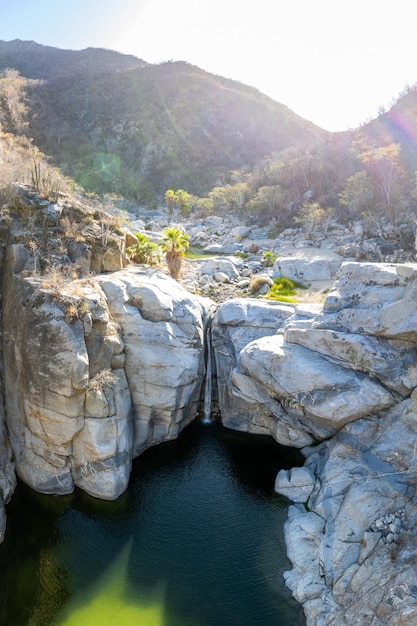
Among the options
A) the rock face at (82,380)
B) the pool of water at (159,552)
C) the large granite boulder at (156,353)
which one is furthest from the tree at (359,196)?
the pool of water at (159,552)

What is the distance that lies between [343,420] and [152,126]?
333ft

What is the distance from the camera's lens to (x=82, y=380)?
16641 mm

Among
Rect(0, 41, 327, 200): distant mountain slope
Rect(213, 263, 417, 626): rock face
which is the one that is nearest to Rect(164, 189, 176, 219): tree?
Rect(0, 41, 327, 200): distant mountain slope

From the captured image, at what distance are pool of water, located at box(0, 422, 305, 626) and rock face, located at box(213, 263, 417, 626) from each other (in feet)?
3.68

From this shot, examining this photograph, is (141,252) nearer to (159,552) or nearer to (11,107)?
(159,552)

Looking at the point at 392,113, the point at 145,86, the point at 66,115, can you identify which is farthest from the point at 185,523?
the point at 145,86

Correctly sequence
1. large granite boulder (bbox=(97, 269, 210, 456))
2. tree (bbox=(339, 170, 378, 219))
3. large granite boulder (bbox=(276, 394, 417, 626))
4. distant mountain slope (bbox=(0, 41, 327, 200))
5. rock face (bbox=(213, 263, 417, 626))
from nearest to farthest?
large granite boulder (bbox=(276, 394, 417, 626)) → rock face (bbox=(213, 263, 417, 626)) → large granite boulder (bbox=(97, 269, 210, 456)) → tree (bbox=(339, 170, 378, 219)) → distant mountain slope (bbox=(0, 41, 327, 200))

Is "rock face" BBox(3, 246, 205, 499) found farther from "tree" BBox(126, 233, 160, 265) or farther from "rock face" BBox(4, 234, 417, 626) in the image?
"tree" BBox(126, 233, 160, 265)

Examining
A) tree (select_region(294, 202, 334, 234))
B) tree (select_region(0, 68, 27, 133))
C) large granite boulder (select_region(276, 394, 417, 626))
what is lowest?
large granite boulder (select_region(276, 394, 417, 626))

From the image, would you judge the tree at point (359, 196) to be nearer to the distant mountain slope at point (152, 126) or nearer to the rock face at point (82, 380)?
the rock face at point (82, 380)

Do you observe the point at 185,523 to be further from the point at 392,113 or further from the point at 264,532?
the point at 392,113

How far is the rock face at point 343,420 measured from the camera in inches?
492

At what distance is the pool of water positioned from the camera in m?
13.1

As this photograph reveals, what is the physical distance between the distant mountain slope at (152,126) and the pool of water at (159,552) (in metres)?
74.1
